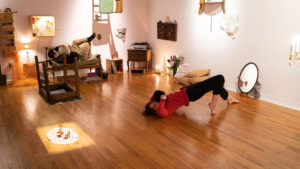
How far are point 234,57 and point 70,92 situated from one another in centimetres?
337

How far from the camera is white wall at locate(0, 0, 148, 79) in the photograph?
629cm

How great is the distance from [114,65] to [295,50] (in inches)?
175

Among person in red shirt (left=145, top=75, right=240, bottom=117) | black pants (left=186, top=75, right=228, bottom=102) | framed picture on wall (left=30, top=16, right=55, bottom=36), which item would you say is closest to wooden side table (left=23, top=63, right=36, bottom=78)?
framed picture on wall (left=30, top=16, right=55, bottom=36)

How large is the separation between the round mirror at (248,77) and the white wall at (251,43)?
0.11m

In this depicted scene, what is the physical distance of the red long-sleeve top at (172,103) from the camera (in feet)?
13.4

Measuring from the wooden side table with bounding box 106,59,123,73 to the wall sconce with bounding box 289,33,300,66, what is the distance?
171 inches

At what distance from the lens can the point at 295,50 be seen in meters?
4.48

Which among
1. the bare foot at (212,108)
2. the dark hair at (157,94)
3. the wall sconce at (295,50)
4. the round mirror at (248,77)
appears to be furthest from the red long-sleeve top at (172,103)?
the wall sconce at (295,50)

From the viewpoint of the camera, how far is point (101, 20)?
24.0ft

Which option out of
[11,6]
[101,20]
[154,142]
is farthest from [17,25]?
[154,142]

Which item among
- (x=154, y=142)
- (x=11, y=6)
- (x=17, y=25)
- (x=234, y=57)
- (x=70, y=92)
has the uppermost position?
(x=11, y=6)

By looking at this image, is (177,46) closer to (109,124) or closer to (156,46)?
(156,46)

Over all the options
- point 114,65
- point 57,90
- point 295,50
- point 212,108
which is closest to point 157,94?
point 212,108

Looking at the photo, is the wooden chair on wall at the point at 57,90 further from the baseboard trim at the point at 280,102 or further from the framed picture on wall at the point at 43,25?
the baseboard trim at the point at 280,102
